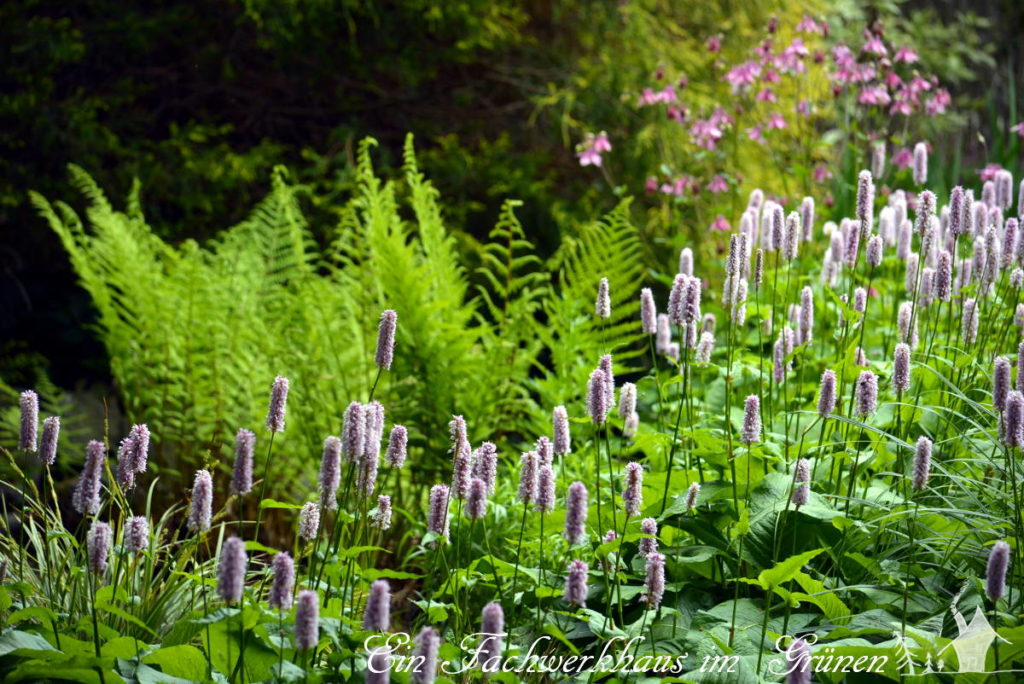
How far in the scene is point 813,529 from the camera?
2.22 m

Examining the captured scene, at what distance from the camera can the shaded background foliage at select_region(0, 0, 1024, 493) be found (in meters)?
5.77

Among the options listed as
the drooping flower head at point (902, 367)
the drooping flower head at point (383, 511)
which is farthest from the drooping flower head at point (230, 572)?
the drooping flower head at point (902, 367)

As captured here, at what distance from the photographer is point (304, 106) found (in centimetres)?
646

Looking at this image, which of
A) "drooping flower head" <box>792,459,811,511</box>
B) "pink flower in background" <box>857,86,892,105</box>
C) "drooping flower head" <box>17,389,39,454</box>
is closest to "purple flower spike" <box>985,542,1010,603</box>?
"drooping flower head" <box>792,459,811,511</box>

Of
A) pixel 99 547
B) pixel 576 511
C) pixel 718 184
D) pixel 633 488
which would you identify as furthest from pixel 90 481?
pixel 718 184

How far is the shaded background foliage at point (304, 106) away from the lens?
5766 millimetres

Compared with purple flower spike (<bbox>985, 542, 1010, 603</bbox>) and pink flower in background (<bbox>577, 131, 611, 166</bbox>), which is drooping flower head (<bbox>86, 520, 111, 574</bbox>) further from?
pink flower in background (<bbox>577, 131, 611, 166</bbox>)

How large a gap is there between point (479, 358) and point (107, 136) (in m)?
3.32

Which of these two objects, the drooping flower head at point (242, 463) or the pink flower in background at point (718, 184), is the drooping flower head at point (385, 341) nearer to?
the drooping flower head at point (242, 463)

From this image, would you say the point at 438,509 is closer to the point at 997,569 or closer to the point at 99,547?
the point at 99,547

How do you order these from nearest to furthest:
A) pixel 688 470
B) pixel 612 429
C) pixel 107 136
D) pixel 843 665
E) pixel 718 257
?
pixel 843 665 < pixel 688 470 < pixel 612 429 < pixel 718 257 < pixel 107 136

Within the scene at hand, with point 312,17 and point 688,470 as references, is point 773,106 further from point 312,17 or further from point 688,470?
point 688,470

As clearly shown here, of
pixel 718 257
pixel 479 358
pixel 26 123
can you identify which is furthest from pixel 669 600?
pixel 26 123

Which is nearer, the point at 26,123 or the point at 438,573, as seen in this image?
the point at 438,573
